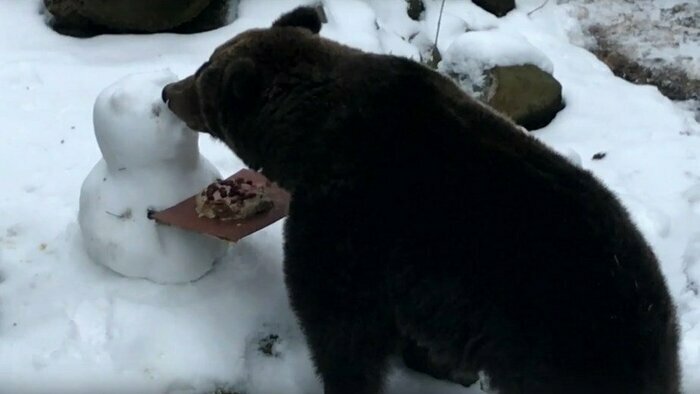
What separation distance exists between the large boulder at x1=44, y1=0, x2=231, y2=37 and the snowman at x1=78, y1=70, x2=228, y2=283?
2.57 metres

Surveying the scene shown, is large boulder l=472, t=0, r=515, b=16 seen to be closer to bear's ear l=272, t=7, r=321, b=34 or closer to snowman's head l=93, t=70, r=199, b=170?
bear's ear l=272, t=7, r=321, b=34

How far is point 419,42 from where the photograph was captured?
307 inches

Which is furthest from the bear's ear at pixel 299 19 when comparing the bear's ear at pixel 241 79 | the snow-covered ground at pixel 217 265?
the snow-covered ground at pixel 217 265

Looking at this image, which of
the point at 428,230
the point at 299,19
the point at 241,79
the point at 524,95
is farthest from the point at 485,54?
the point at 428,230

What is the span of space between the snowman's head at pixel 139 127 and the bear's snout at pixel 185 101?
0.22 ft

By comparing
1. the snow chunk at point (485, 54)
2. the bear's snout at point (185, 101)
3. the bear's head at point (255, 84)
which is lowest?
the snow chunk at point (485, 54)

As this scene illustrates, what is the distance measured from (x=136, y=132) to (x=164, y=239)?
50 cm

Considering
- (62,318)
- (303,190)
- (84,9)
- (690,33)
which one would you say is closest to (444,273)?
(303,190)

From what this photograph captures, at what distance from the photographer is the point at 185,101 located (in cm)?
410

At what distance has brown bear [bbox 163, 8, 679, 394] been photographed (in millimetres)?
3219

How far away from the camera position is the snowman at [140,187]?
4211 millimetres

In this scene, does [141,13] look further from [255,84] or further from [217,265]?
[255,84]

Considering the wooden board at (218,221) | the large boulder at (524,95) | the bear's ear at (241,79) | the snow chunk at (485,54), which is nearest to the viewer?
the bear's ear at (241,79)

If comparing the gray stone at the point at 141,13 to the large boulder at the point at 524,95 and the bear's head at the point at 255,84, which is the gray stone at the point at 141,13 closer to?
the large boulder at the point at 524,95
